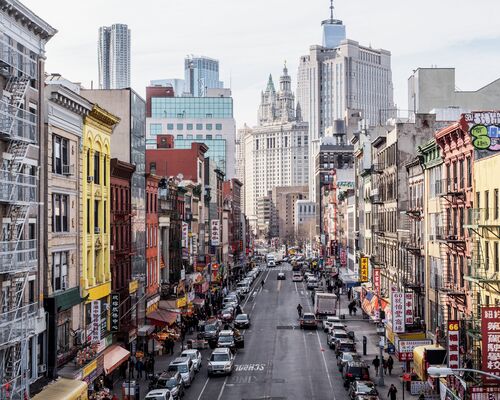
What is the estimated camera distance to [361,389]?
149ft

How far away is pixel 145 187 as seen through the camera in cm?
6994

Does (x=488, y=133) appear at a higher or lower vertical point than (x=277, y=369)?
higher

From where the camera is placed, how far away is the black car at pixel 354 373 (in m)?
50.9

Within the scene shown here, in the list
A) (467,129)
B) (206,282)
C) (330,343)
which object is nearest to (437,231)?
(467,129)

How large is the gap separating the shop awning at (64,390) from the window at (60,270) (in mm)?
5037

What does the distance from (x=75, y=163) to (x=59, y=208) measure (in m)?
3.70

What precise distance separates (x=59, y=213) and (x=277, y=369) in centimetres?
2107

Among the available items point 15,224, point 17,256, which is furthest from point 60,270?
point 15,224

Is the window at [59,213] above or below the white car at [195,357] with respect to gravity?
above

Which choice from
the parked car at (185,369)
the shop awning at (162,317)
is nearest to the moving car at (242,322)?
the shop awning at (162,317)

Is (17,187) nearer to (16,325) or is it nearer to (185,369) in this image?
(16,325)

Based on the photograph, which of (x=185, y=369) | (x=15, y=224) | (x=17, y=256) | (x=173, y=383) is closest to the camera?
(x=17, y=256)

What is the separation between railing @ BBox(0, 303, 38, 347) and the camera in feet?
109

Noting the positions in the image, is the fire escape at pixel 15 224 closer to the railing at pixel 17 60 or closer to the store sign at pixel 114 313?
the railing at pixel 17 60
